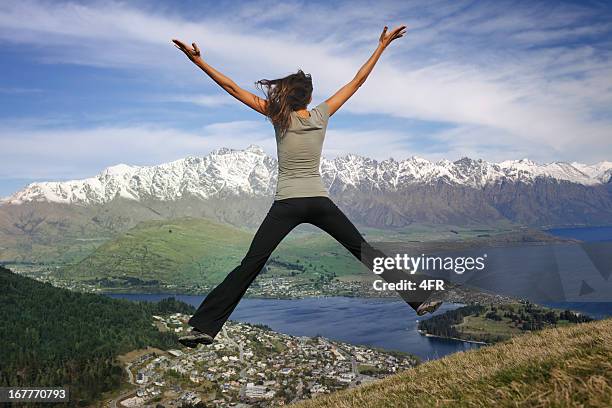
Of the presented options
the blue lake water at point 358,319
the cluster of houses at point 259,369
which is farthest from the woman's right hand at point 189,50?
the blue lake water at point 358,319

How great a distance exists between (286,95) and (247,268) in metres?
1.97

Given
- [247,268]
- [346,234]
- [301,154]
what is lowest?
[247,268]

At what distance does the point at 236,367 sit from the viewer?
292 feet

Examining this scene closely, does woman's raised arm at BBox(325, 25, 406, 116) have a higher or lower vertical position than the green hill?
higher

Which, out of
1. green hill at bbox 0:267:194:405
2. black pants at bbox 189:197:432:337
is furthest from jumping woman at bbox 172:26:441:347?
green hill at bbox 0:267:194:405

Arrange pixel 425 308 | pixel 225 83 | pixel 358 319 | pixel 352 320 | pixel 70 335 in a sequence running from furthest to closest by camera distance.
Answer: pixel 358 319 < pixel 352 320 < pixel 70 335 < pixel 425 308 < pixel 225 83

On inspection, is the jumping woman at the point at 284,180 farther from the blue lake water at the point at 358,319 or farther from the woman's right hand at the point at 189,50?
the blue lake water at the point at 358,319

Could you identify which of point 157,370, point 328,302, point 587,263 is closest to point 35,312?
point 157,370

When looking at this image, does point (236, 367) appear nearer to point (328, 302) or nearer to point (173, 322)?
point (173, 322)

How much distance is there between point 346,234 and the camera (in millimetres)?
5434

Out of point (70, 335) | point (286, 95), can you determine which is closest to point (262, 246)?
point (286, 95)

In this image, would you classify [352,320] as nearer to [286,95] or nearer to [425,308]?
[425,308]

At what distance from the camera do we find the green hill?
8444cm

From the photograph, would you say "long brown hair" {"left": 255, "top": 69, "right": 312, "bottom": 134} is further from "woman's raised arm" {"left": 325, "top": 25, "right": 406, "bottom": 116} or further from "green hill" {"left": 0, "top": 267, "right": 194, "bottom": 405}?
"green hill" {"left": 0, "top": 267, "right": 194, "bottom": 405}
